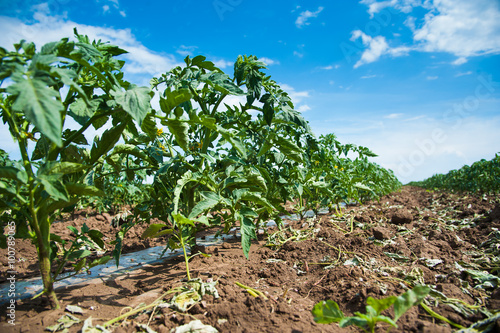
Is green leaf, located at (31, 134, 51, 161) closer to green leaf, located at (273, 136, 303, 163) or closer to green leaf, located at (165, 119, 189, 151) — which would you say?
green leaf, located at (165, 119, 189, 151)

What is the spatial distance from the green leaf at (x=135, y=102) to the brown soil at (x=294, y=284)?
3.06 ft

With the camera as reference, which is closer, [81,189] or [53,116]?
[53,116]

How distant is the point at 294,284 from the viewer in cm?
181

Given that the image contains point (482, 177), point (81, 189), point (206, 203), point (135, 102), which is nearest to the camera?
point (135, 102)

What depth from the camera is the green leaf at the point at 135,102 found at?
1211mm

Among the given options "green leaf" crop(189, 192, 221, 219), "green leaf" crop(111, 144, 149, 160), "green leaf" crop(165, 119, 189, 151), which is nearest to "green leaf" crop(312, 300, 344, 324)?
"green leaf" crop(189, 192, 221, 219)

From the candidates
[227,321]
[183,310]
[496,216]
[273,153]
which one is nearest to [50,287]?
[183,310]

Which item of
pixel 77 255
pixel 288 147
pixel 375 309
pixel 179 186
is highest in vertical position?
pixel 288 147

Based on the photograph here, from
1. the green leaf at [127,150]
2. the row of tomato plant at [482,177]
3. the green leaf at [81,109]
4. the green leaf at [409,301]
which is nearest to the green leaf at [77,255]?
the green leaf at [127,150]

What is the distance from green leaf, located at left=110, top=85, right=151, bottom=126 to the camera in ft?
3.97

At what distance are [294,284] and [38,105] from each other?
1.60 meters

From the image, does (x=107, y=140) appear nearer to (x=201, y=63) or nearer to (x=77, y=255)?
(x=77, y=255)

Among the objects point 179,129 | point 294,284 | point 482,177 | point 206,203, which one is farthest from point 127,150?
point 482,177

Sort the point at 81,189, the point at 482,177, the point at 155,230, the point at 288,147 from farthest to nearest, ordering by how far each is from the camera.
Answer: the point at 482,177 → the point at 288,147 → the point at 155,230 → the point at 81,189
